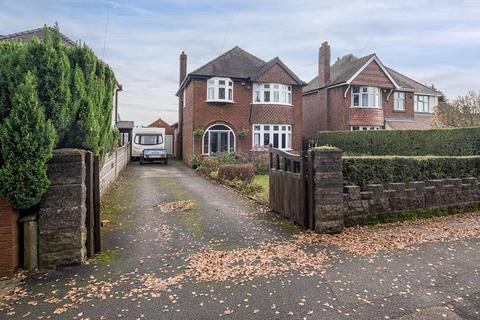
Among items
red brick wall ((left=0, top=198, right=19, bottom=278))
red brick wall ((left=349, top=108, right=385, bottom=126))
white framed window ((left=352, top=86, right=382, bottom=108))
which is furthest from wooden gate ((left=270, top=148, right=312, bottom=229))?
white framed window ((left=352, top=86, right=382, bottom=108))

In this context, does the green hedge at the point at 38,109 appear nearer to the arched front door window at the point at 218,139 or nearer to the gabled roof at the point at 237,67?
the arched front door window at the point at 218,139

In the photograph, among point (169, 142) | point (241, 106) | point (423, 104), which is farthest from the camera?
point (169, 142)

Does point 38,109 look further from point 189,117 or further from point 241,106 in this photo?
point 189,117

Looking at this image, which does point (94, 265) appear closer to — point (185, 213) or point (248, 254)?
point (248, 254)

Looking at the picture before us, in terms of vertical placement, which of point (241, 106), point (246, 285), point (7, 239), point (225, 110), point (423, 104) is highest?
point (423, 104)

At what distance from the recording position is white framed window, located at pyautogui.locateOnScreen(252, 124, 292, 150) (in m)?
22.4

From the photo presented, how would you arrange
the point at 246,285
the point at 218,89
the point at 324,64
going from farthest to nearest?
the point at 324,64
the point at 218,89
the point at 246,285

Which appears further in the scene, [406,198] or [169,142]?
[169,142]

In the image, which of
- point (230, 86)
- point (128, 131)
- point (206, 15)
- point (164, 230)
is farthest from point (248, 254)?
point (128, 131)

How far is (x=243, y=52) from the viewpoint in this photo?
2392 cm

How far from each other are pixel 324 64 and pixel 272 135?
870cm

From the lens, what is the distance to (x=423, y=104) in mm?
30875

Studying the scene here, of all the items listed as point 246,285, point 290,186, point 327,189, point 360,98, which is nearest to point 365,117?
point 360,98

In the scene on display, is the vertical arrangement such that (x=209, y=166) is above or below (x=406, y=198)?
above
